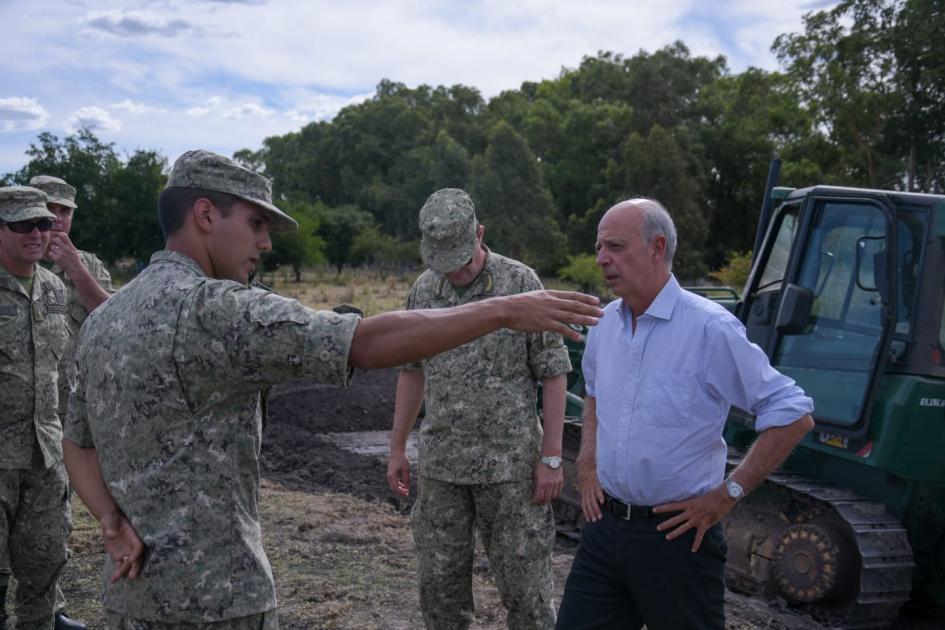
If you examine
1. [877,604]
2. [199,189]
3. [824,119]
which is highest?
[824,119]

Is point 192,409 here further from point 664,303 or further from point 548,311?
point 664,303

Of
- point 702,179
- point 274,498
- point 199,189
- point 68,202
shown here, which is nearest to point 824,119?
point 702,179

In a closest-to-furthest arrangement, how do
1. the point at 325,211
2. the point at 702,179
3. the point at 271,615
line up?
the point at 271,615
the point at 702,179
the point at 325,211

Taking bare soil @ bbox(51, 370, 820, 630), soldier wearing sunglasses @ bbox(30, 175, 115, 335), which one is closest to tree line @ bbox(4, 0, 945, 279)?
bare soil @ bbox(51, 370, 820, 630)

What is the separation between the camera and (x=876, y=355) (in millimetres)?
5469

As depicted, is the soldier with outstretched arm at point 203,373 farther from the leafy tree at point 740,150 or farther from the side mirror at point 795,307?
the leafy tree at point 740,150

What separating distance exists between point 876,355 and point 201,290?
4.42 meters

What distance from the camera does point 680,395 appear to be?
318 centimetres

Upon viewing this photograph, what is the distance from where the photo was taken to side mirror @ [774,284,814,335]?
568 centimetres

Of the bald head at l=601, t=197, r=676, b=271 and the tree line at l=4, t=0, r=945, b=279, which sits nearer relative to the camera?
the bald head at l=601, t=197, r=676, b=271

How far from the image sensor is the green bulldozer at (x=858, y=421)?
5.33 m

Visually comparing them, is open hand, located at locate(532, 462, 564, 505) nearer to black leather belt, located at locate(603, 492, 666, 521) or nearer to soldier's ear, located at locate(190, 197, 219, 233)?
black leather belt, located at locate(603, 492, 666, 521)

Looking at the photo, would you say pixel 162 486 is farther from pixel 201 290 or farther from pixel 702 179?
pixel 702 179

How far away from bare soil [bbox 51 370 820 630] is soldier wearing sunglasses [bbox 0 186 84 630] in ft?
2.24
